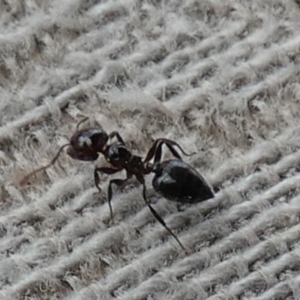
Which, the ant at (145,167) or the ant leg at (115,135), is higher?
the ant leg at (115,135)

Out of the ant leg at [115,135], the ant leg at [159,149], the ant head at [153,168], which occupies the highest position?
the ant leg at [115,135]

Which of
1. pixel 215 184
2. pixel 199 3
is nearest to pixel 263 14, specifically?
pixel 199 3

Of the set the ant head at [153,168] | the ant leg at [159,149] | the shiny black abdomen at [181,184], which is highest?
the ant leg at [159,149]

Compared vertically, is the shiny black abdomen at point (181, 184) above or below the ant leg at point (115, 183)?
below

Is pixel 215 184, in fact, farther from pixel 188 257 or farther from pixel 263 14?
pixel 263 14
